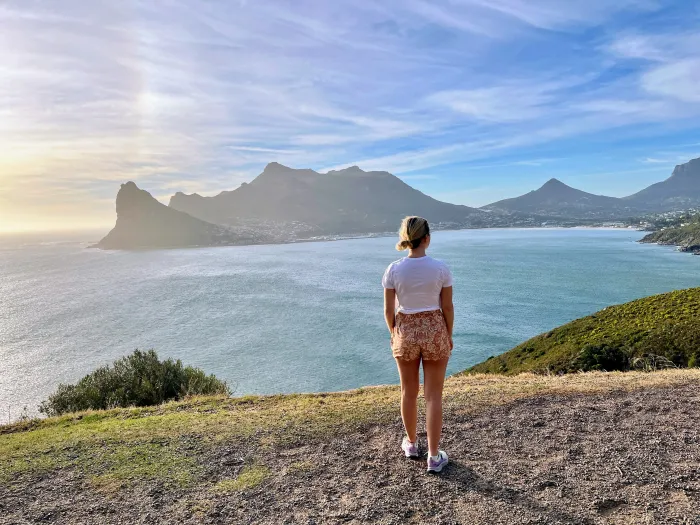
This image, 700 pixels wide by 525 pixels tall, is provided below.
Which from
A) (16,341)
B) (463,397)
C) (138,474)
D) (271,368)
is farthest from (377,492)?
(16,341)

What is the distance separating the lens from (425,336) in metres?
4.10

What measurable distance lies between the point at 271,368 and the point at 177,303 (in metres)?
35.8

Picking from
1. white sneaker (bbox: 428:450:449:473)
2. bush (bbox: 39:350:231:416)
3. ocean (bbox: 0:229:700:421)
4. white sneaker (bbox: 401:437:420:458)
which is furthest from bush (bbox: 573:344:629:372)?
ocean (bbox: 0:229:700:421)

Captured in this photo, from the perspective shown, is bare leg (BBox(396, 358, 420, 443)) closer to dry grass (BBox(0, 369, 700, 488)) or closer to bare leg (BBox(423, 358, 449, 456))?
bare leg (BBox(423, 358, 449, 456))

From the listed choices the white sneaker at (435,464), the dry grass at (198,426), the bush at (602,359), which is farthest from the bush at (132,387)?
the bush at (602,359)

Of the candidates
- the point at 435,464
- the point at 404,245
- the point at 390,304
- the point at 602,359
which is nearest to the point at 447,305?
the point at 390,304

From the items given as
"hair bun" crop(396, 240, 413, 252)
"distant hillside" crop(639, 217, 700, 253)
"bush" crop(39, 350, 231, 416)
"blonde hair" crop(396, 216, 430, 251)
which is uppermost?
"blonde hair" crop(396, 216, 430, 251)

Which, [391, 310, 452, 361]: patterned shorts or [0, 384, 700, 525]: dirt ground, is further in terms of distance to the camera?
[391, 310, 452, 361]: patterned shorts

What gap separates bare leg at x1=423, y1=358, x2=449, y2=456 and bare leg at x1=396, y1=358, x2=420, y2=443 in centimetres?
10

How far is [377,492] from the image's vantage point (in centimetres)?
407

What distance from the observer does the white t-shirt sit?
402cm

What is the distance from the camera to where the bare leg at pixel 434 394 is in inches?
165

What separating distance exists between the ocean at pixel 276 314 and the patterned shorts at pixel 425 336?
1276 inches

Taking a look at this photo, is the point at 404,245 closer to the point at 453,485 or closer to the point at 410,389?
the point at 410,389
